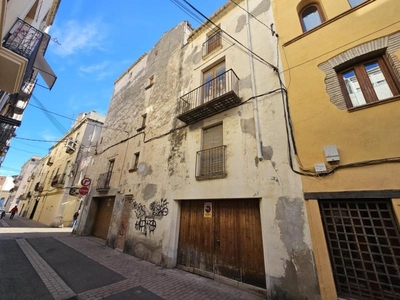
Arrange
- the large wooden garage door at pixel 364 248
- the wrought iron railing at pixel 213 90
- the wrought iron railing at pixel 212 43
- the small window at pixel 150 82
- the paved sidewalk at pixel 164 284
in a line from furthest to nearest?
1. the small window at pixel 150 82
2. the wrought iron railing at pixel 212 43
3. the wrought iron railing at pixel 213 90
4. the paved sidewalk at pixel 164 284
5. the large wooden garage door at pixel 364 248

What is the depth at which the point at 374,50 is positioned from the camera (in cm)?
408

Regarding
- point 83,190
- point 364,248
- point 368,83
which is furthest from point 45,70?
point 364,248

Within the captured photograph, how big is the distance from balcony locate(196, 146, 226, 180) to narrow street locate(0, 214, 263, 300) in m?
3.16

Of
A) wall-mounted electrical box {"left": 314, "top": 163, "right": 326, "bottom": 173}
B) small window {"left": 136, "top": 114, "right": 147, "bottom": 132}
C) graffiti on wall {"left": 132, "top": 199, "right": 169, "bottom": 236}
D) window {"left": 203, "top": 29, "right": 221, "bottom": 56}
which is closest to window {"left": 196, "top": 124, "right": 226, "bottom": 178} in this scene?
graffiti on wall {"left": 132, "top": 199, "right": 169, "bottom": 236}

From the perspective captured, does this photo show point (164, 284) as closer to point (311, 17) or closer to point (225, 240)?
point (225, 240)

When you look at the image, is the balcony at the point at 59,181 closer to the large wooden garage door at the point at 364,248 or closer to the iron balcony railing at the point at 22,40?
the iron balcony railing at the point at 22,40

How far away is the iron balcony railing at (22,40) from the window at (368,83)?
31.5 ft

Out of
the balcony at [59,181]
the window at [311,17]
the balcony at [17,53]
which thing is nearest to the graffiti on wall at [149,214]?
the balcony at [17,53]

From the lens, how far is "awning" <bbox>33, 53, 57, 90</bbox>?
7.64m

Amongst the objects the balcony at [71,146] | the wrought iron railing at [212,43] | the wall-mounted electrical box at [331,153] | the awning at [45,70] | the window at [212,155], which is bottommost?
the wall-mounted electrical box at [331,153]

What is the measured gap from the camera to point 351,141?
12.7ft

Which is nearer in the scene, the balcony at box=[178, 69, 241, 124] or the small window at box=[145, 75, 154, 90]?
the balcony at box=[178, 69, 241, 124]

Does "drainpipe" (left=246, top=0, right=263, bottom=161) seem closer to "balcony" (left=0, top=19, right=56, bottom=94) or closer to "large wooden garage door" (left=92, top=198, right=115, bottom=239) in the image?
"balcony" (left=0, top=19, right=56, bottom=94)

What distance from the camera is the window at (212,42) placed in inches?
336
